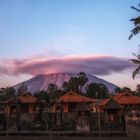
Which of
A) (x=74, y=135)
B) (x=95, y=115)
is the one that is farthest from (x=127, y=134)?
(x=95, y=115)

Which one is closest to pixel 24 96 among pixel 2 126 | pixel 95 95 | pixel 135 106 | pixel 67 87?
pixel 135 106

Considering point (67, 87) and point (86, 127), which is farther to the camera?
point (67, 87)

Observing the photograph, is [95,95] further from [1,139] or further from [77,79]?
[1,139]

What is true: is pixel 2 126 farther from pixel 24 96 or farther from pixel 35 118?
pixel 24 96

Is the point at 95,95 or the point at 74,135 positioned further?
the point at 95,95

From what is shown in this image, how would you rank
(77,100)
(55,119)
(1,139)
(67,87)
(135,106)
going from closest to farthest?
1. (1,139)
2. (55,119)
3. (77,100)
4. (135,106)
5. (67,87)

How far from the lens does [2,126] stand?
123ft

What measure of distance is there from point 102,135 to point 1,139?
417 inches

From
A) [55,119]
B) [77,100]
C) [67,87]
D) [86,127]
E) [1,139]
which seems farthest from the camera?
[67,87]

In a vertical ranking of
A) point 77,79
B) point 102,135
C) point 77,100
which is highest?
point 77,79

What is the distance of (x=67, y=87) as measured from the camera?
12006 centimetres

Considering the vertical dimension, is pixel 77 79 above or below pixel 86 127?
above

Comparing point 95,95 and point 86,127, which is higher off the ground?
point 95,95

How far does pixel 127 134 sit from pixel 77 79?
9205cm
